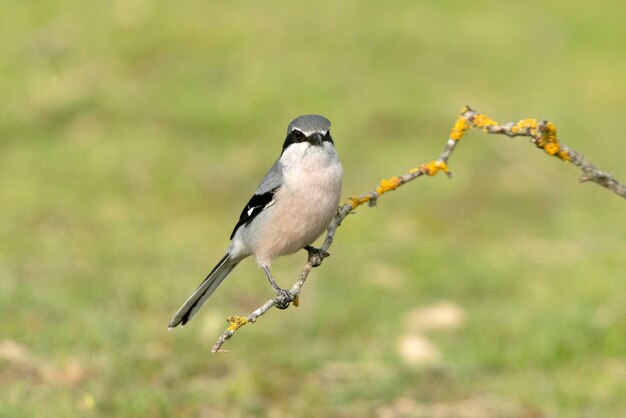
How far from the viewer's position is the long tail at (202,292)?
6.27 m

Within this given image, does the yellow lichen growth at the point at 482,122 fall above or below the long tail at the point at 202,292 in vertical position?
below

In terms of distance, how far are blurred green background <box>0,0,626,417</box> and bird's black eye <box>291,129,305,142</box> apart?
9.09ft

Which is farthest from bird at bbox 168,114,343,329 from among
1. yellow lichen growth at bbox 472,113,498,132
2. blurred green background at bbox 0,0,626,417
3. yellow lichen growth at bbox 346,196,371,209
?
blurred green background at bbox 0,0,626,417

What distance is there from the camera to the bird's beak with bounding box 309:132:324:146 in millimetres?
5523

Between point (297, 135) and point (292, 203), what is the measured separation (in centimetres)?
52

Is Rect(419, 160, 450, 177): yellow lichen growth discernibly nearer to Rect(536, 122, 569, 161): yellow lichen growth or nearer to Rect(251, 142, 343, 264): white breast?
Rect(536, 122, 569, 161): yellow lichen growth

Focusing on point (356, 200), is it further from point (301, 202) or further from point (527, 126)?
point (527, 126)

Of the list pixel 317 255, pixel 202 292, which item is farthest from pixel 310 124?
pixel 202 292

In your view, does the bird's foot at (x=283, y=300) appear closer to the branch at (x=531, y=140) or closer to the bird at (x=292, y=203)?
the bird at (x=292, y=203)

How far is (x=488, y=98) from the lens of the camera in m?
16.9

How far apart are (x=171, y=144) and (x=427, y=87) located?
4.78m

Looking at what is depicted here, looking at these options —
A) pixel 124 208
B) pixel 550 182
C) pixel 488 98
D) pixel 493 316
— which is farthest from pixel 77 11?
pixel 493 316

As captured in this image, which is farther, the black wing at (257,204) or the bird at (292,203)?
the black wing at (257,204)

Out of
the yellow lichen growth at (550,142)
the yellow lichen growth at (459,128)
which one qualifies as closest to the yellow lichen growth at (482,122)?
the yellow lichen growth at (459,128)
